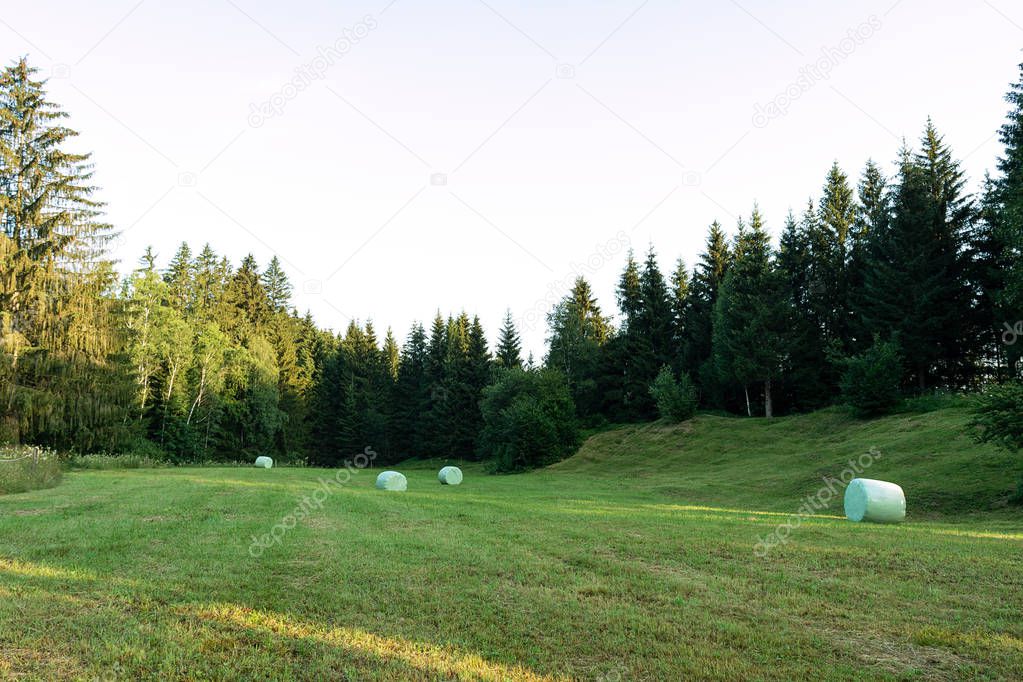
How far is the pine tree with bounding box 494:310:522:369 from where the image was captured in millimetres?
70938

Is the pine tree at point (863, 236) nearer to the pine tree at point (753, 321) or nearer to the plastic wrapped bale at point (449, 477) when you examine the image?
the pine tree at point (753, 321)

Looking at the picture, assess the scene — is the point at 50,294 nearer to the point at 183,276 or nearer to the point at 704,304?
the point at 183,276

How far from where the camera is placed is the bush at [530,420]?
1838 inches

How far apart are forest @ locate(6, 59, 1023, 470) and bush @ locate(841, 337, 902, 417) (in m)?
0.10

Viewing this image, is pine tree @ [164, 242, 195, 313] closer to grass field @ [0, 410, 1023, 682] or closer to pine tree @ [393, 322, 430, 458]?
pine tree @ [393, 322, 430, 458]

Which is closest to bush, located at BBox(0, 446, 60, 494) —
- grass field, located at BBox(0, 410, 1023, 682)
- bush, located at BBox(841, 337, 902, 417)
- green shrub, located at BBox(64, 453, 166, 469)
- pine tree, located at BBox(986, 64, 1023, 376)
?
grass field, located at BBox(0, 410, 1023, 682)

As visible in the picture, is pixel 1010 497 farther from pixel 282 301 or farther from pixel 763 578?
pixel 282 301

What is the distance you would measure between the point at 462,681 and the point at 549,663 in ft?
2.97

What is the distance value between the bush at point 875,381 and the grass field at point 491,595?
21336mm

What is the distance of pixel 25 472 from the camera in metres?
20.7

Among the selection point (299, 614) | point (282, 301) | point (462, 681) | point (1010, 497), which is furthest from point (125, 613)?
point (282, 301)

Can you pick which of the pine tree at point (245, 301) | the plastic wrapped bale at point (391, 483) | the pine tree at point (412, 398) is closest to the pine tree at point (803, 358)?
the plastic wrapped bale at point (391, 483)

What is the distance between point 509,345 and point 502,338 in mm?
1247

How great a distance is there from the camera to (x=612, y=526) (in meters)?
13.6
